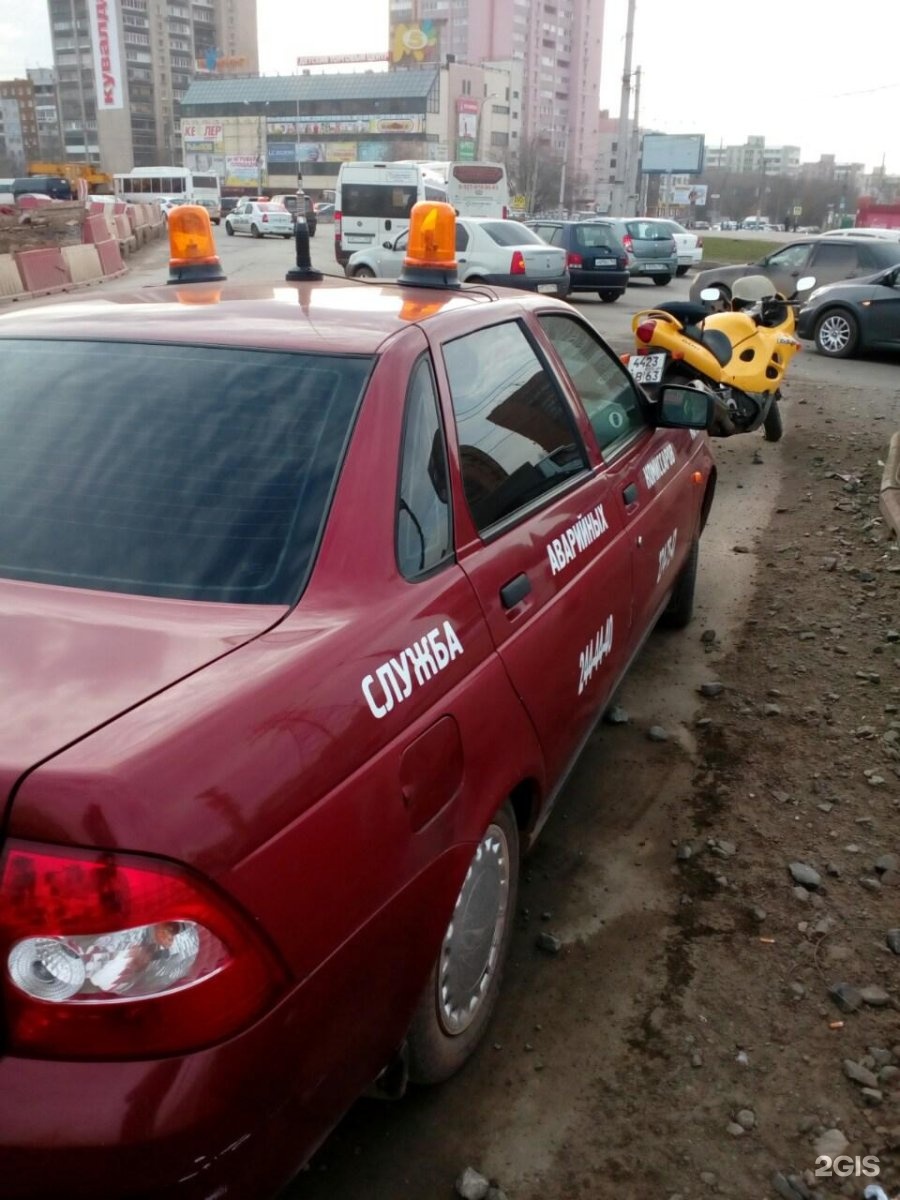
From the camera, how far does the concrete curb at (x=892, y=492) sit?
6.43m

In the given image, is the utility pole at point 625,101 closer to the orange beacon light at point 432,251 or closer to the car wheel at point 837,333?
the car wheel at point 837,333

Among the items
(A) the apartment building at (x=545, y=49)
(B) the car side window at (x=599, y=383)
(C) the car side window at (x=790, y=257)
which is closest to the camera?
(B) the car side window at (x=599, y=383)

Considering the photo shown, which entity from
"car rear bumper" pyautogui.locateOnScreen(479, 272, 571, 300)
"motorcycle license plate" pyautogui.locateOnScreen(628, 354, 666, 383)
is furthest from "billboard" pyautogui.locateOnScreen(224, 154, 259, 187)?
"motorcycle license plate" pyautogui.locateOnScreen(628, 354, 666, 383)

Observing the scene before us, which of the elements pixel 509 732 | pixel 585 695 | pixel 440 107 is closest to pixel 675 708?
pixel 585 695

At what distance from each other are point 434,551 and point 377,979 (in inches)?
33.8

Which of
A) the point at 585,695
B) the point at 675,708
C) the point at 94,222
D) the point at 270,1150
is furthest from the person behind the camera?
the point at 94,222

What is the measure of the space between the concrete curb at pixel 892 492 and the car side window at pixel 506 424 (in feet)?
12.6

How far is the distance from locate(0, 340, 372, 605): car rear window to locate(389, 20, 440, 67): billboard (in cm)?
13316

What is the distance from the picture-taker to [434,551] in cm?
223

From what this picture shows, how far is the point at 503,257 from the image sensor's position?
17594 mm

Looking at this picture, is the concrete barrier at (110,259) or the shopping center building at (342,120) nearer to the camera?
the concrete barrier at (110,259)

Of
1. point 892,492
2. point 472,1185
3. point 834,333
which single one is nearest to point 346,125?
point 834,333

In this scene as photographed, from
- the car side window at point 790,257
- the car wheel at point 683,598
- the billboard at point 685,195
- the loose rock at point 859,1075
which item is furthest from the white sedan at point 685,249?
the billboard at point 685,195

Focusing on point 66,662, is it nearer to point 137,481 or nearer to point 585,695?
point 137,481
